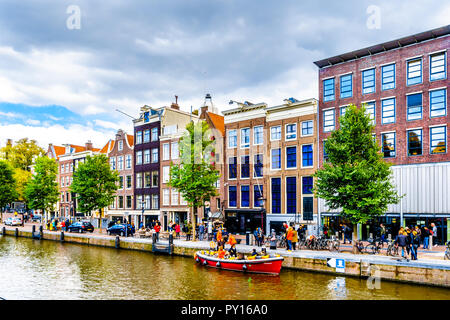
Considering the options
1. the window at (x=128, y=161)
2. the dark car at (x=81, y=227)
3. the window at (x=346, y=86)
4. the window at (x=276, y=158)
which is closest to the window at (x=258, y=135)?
the window at (x=276, y=158)

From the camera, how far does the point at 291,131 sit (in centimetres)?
4062

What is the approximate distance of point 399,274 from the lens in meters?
21.0

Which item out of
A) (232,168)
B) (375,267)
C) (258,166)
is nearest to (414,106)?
(375,267)

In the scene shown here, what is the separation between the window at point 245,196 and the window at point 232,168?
6.59 ft

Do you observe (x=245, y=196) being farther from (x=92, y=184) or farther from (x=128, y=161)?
(x=128, y=161)

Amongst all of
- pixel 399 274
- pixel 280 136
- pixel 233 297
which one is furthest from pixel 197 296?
pixel 280 136

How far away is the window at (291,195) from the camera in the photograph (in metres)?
39.5

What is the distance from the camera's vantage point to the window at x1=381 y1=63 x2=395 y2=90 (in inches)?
1340

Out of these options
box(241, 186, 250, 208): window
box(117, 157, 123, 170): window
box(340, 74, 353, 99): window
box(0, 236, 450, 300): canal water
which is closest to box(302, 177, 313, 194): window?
box(241, 186, 250, 208): window

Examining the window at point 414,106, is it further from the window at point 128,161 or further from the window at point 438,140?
the window at point 128,161

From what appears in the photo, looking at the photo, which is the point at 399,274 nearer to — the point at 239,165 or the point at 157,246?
the point at 157,246

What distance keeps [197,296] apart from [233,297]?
5.85ft

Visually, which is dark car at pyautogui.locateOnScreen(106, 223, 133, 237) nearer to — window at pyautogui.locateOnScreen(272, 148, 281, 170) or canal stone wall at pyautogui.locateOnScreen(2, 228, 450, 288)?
canal stone wall at pyautogui.locateOnScreen(2, 228, 450, 288)

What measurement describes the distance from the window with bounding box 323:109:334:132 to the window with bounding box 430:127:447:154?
8944mm
